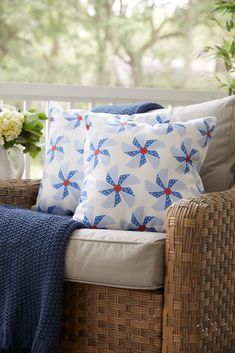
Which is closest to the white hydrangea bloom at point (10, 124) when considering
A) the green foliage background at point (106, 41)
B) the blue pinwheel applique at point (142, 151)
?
the blue pinwheel applique at point (142, 151)

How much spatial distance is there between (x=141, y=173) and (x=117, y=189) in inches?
4.1

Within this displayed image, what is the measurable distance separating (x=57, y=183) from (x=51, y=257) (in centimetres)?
58

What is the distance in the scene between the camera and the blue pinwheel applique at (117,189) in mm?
2586

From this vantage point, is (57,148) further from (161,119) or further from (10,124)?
(161,119)

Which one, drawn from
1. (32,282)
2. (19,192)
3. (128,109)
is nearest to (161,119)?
(128,109)

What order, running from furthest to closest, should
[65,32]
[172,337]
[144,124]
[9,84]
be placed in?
[65,32] < [9,84] < [144,124] < [172,337]

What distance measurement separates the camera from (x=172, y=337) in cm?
228

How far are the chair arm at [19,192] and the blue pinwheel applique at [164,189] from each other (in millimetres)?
663

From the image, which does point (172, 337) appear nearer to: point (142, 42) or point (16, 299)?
point (16, 299)

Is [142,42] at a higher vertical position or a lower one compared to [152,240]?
higher

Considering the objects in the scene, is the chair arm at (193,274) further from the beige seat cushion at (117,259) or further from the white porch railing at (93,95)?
the white porch railing at (93,95)

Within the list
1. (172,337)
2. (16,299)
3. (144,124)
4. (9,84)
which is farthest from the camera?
(9,84)

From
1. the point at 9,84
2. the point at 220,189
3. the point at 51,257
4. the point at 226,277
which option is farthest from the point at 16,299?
the point at 9,84

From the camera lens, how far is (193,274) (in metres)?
2.28
